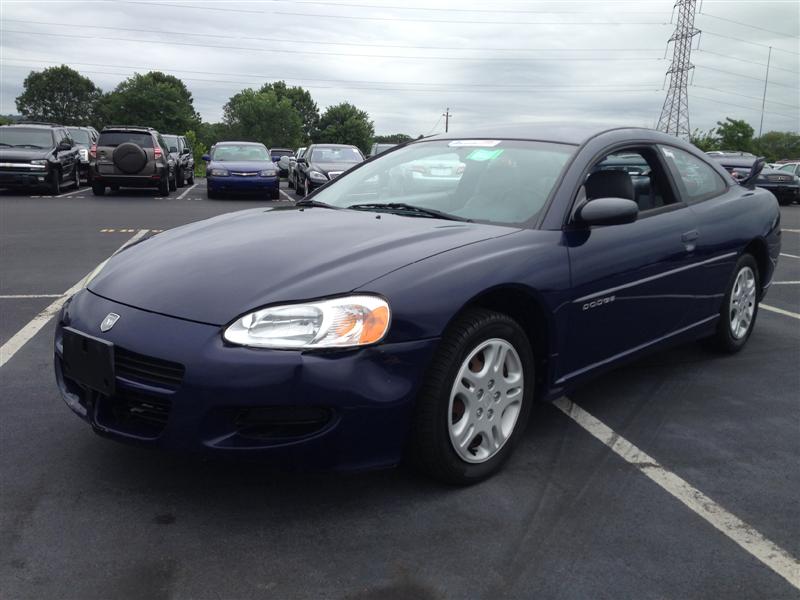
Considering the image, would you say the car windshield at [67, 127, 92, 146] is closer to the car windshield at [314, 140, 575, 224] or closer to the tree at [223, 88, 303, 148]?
the car windshield at [314, 140, 575, 224]

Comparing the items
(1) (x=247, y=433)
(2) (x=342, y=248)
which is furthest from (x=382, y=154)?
(1) (x=247, y=433)

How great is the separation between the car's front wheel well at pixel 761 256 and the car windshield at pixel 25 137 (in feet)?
58.6

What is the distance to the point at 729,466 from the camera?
3262 millimetres

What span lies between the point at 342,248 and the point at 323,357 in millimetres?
614

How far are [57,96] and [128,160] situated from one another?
87885 millimetres

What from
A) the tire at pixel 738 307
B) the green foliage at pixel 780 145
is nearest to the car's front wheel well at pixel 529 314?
the tire at pixel 738 307

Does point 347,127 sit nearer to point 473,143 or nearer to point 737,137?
point 737,137

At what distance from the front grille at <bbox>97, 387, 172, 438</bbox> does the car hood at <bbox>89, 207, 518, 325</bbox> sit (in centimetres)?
30

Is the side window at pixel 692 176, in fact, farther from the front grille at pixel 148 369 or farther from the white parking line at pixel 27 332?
the white parking line at pixel 27 332

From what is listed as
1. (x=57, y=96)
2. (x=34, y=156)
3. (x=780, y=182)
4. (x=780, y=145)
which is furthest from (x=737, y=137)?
(x=57, y=96)

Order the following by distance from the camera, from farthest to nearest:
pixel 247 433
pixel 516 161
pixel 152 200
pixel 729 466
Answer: pixel 152 200 < pixel 516 161 < pixel 729 466 < pixel 247 433

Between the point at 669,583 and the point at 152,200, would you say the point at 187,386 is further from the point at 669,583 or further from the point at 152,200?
the point at 152,200

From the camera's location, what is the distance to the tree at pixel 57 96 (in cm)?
9450

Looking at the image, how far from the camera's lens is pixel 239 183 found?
18.8 metres
